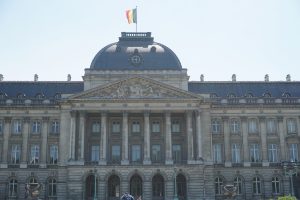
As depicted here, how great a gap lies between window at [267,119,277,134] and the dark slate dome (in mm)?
16694

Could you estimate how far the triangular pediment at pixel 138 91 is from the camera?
69.3 m

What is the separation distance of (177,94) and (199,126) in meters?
5.80

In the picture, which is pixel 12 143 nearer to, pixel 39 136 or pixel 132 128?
pixel 39 136

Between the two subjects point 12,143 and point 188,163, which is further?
point 12,143

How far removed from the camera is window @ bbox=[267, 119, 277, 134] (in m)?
73.7

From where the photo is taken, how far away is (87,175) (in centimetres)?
6669

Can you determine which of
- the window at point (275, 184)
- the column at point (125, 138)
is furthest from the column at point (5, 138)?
the window at point (275, 184)

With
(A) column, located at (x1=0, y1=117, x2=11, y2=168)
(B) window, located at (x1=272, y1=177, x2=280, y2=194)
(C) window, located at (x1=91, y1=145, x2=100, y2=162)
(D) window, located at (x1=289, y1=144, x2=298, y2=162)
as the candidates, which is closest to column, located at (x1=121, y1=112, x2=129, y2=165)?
(C) window, located at (x1=91, y1=145, x2=100, y2=162)

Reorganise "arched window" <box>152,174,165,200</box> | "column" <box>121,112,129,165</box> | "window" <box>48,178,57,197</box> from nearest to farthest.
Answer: "column" <box>121,112,129,165</box> < "arched window" <box>152,174,165,200</box> < "window" <box>48,178,57,197</box>

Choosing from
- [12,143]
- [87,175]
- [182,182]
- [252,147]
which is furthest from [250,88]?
[12,143]

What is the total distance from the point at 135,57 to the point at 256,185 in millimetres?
27296

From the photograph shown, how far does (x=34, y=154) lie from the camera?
71875mm

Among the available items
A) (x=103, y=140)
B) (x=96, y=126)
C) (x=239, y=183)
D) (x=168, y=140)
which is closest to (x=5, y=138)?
(x=96, y=126)

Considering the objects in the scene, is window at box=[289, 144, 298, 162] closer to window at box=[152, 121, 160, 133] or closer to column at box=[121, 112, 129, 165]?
window at box=[152, 121, 160, 133]
